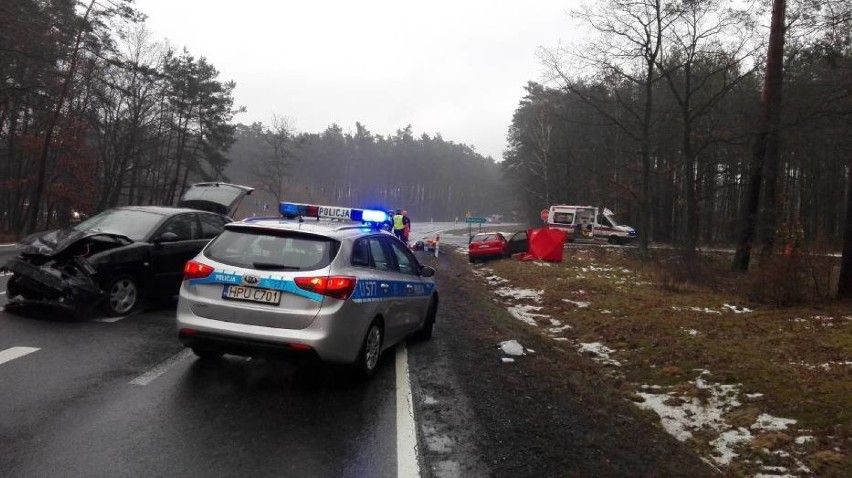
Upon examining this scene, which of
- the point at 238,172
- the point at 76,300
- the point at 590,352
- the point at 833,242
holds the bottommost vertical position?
the point at 590,352

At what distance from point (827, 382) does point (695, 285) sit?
844cm

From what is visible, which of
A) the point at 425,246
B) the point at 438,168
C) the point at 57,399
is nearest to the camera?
the point at 57,399

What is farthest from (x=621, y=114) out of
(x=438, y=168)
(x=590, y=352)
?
(x=438, y=168)

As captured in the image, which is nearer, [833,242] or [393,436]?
[393,436]

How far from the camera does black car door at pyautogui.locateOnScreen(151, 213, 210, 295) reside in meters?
8.23

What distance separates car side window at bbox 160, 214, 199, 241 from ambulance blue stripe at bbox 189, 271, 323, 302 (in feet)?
12.3

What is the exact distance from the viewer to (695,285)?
46.1 feet

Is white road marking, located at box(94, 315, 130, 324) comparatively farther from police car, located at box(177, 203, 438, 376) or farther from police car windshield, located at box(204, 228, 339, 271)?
police car windshield, located at box(204, 228, 339, 271)

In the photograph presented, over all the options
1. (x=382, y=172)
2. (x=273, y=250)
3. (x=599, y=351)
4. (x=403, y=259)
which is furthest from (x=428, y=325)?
(x=382, y=172)

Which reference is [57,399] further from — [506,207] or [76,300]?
[506,207]

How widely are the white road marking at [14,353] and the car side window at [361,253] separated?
3614 millimetres

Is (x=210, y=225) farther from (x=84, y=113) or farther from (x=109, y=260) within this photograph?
(x=84, y=113)

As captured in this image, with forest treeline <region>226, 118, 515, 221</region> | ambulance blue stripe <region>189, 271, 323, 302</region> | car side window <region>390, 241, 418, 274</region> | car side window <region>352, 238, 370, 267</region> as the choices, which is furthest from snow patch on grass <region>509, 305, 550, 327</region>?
forest treeline <region>226, 118, 515, 221</region>

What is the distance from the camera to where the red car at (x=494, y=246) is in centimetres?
2567
